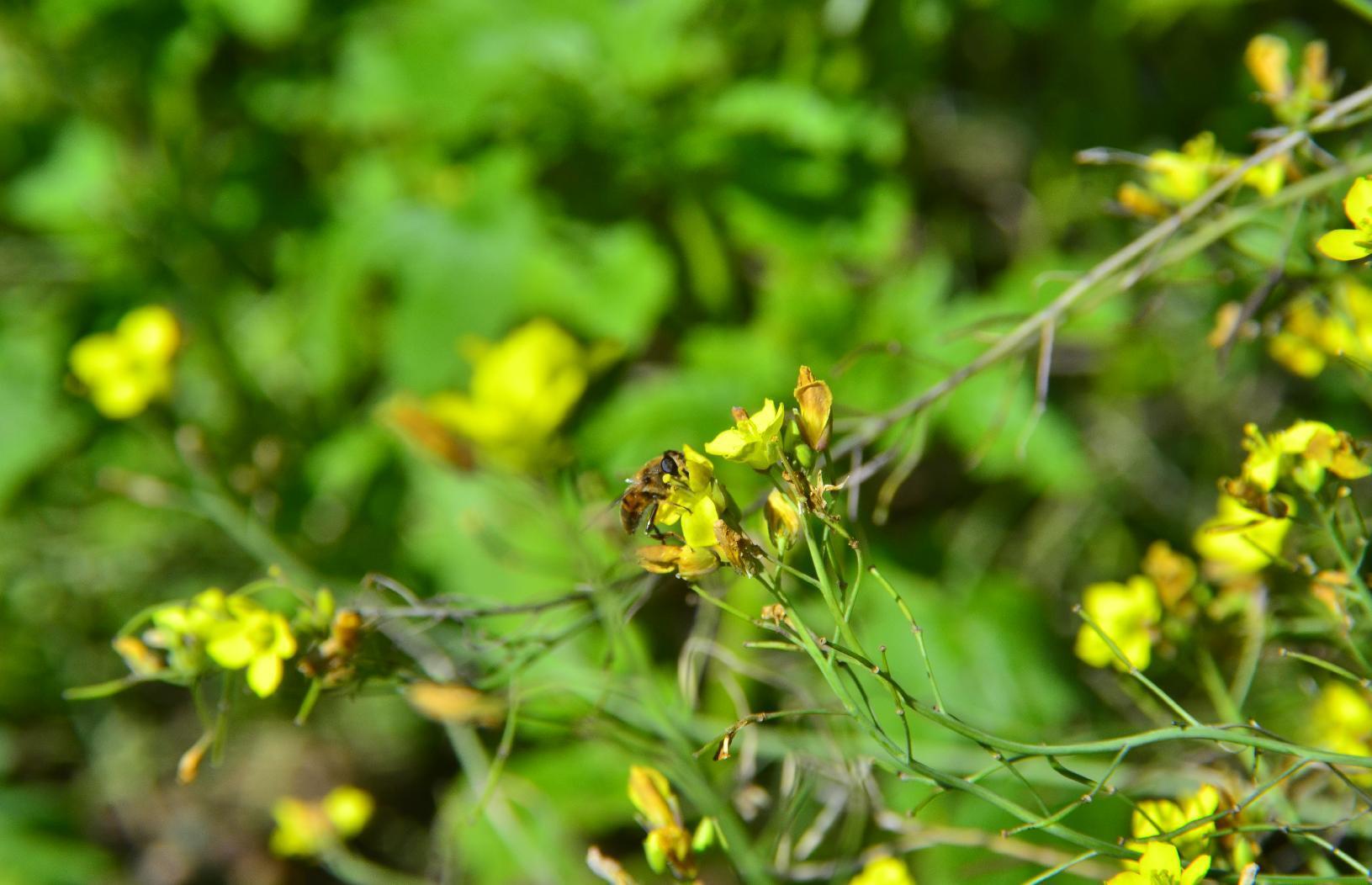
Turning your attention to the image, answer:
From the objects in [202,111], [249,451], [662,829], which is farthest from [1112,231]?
[202,111]

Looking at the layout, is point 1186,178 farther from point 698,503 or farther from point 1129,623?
point 698,503

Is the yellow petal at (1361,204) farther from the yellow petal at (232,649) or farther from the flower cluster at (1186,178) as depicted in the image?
the yellow petal at (232,649)

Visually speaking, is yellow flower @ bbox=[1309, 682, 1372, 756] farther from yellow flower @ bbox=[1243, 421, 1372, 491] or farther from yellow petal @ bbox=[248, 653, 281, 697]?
yellow petal @ bbox=[248, 653, 281, 697]

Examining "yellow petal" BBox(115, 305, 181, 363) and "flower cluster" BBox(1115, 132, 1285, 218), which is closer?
"flower cluster" BBox(1115, 132, 1285, 218)

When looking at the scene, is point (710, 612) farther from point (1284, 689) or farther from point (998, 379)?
point (1284, 689)

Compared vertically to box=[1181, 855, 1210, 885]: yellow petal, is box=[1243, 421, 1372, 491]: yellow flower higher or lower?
higher

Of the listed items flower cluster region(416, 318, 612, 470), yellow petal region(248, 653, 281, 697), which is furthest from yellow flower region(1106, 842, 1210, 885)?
yellow petal region(248, 653, 281, 697)

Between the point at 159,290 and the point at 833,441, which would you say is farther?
the point at 159,290

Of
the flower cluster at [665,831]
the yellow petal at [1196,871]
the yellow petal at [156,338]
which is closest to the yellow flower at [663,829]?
the flower cluster at [665,831]

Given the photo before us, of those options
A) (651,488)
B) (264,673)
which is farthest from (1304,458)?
(264,673)
